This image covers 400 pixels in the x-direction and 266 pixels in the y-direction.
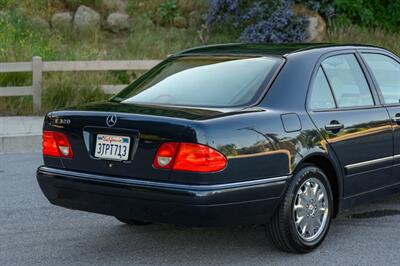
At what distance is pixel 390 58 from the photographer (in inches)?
246

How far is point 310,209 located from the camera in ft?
16.6

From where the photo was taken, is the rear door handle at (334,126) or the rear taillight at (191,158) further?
the rear door handle at (334,126)

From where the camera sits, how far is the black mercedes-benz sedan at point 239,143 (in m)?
4.50

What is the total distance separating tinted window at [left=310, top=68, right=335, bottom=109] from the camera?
5224 millimetres

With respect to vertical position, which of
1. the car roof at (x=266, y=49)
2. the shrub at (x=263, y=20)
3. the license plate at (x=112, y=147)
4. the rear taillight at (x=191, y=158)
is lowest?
the shrub at (x=263, y=20)

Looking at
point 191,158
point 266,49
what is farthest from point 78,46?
point 191,158

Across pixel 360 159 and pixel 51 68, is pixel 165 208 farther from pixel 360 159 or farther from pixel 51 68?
pixel 51 68

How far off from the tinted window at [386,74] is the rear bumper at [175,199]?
1.61 m

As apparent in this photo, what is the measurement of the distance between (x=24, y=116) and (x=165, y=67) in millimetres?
7069

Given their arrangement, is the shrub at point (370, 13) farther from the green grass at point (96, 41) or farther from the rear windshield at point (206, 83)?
the rear windshield at point (206, 83)

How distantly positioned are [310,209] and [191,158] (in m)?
1.07

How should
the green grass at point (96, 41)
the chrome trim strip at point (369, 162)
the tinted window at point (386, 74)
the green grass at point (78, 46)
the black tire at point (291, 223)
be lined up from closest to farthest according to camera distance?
the black tire at point (291, 223)
the chrome trim strip at point (369, 162)
the tinted window at point (386, 74)
the green grass at point (78, 46)
the green grass at point (96, 41)

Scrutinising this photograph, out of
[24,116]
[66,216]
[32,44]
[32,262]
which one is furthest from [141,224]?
[32,44]

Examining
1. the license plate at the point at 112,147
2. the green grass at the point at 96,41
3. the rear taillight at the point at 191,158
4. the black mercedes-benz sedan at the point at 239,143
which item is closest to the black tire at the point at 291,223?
the black mercedes-benz sedan at the point at 239,143
